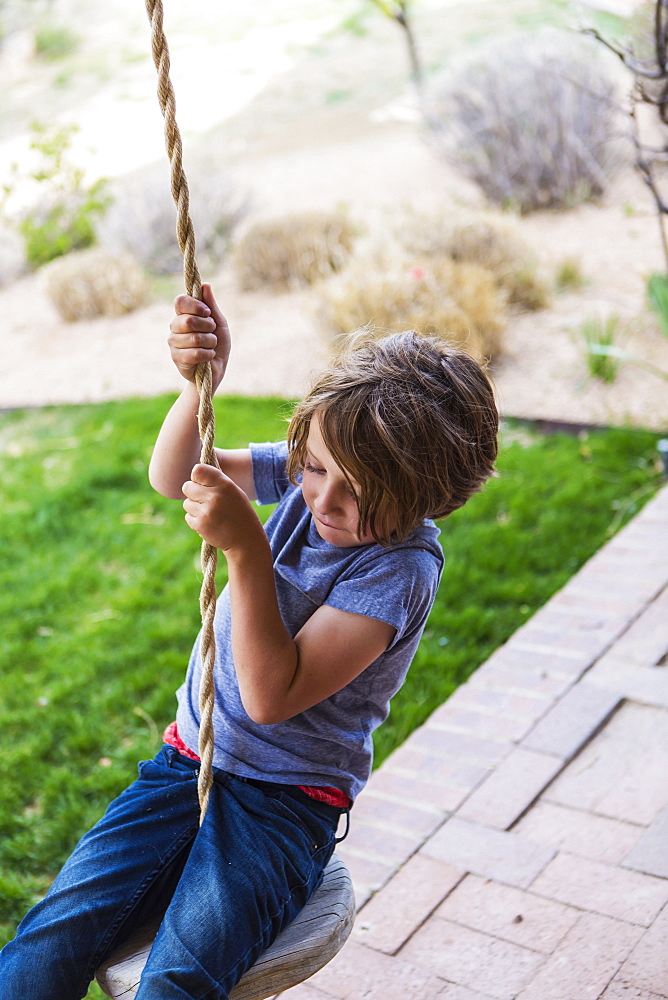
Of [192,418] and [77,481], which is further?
[77,481]

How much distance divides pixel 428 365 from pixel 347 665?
47cm

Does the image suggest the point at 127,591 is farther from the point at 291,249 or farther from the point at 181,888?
the point at 291,249

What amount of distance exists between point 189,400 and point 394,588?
1.54 feet

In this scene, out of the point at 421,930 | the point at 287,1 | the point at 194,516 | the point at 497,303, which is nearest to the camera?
the point at 194,516

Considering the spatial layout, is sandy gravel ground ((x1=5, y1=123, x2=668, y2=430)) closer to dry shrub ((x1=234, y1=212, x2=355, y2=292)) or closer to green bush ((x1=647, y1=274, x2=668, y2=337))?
dry shrub ((x1=234, y1=212, x2=355, y2=292))

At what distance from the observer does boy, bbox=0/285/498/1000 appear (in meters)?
1.36

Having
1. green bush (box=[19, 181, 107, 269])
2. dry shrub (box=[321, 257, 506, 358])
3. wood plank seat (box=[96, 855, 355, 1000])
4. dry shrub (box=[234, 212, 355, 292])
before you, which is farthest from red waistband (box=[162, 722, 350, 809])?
green bush (box=[19, 181, 107, 269])

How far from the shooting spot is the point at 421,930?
2061 millimetres

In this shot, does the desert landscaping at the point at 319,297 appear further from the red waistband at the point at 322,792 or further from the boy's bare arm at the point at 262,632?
the red waistband at the point at 322,792

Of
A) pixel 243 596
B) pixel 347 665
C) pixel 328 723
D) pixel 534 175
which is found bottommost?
pixel 534 175

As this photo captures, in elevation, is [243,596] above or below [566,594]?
above

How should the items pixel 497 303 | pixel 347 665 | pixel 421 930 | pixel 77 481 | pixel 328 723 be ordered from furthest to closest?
1. pixel 497 303
2. pixel 77 481
3. pixel 421 930
4. pixel 328 723
5. pixel 347 665

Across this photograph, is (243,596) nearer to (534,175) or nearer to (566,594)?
(566,594)

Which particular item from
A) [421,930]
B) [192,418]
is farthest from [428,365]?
[421,930]
